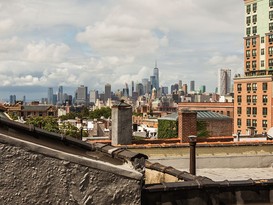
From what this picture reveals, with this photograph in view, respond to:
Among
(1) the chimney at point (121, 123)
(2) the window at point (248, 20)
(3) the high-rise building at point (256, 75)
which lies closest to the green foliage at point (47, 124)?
(1) the chimney at point (121, 123)

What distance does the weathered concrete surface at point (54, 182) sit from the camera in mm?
4805

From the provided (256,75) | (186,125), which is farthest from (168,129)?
(256,75)

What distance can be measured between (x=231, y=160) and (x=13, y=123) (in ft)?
39.9

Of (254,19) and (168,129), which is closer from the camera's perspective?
(168,129)

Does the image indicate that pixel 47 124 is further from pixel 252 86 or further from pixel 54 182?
pixel 54 182

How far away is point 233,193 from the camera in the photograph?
5.99m

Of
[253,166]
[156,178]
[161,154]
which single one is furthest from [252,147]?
[156,178]

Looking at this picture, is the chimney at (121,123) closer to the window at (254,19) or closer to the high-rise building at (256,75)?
the high-rise building at (256,75)

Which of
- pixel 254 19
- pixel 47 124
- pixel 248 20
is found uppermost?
pixel 248 20

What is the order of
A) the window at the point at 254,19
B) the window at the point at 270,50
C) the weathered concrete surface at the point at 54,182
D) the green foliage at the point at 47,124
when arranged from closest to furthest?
the weathered concrete surface at the point at 54,182
the green foliage at the point at 47,124
the window at the point at 270,50
the window at the point at 254,19

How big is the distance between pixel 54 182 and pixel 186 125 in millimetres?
13801

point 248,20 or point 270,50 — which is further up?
point 248,20

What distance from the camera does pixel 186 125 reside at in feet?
59.9

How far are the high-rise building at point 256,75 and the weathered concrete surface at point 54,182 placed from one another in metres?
80.2
